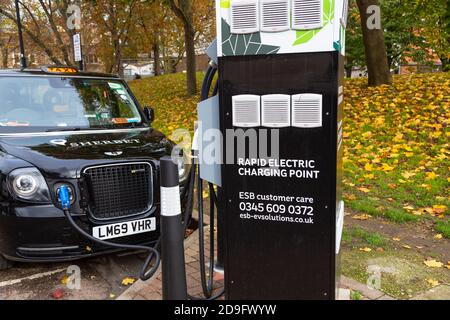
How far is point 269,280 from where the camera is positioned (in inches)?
114

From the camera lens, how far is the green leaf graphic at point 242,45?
2.64m

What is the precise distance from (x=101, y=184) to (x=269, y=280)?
1.81m

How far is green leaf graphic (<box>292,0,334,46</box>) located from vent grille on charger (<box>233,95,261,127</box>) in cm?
40

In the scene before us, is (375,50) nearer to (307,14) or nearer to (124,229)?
(124,229)

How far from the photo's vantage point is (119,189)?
4.02 metres

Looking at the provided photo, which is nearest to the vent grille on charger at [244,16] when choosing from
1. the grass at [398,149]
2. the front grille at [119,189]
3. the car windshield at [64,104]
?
the front grille at [119,189]

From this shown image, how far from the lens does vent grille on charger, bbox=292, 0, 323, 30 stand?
249 cm

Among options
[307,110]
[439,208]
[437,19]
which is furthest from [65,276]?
→ [437,19]

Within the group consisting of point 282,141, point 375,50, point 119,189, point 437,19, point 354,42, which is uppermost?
point 354,42

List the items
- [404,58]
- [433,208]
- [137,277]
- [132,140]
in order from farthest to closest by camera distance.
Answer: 1. [404,58]
2. [433,208]
3. [132,140]
4. [137,277]

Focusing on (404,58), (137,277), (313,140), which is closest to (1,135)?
(137,277)

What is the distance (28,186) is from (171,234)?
5.19 ft
